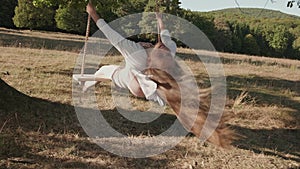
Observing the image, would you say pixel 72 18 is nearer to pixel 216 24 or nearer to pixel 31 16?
pixel 31 16

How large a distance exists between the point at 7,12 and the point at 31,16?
12.9ft

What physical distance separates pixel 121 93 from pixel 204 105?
4.88 meters

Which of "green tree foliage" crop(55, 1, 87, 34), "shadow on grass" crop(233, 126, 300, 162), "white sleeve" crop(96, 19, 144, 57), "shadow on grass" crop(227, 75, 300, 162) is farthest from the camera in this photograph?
"green tree foliage" crop(55, 1, 87, 34)

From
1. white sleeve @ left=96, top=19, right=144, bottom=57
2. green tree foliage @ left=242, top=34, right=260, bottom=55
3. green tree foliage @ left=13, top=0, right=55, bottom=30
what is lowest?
green tree foliage @ left=242, top=34, right=260, bottom=55

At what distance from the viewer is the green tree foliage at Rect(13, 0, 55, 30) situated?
30766 mm

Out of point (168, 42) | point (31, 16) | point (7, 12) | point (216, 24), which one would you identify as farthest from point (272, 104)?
point (216, 24)

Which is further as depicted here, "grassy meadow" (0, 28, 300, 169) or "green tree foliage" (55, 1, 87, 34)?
"green tree foliage" (55, 1, 87, 34)

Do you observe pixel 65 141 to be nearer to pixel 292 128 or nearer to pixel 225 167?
pixel 225 167

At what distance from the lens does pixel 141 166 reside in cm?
496

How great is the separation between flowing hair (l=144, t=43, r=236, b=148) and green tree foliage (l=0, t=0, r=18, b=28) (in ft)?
108

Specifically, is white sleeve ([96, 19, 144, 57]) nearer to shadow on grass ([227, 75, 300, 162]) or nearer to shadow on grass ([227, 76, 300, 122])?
shadow on grass ([227, 75, 300, 162])

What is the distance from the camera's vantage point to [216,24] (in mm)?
42500

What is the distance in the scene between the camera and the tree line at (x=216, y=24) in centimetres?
2734

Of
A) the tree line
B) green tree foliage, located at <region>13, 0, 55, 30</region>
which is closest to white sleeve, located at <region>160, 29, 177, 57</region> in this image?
the tree line
